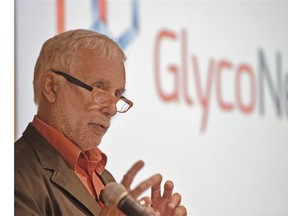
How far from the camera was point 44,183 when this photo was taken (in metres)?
1.21

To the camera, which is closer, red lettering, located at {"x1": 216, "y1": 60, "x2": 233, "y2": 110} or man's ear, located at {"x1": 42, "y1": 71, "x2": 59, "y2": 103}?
man's ear, located at {"x1": 42, "y1": 71, "x2": 59, "y2": 103}

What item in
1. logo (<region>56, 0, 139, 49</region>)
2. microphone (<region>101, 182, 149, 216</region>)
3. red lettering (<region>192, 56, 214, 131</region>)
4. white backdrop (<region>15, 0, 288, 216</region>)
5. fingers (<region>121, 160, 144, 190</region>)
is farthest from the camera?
red lettering (<region>192, 56, 214, 131</region>)

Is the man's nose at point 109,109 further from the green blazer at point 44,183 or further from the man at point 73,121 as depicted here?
the green blazer at point 44,183

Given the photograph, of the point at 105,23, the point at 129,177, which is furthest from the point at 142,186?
the point at 105,23

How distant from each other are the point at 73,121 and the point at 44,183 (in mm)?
137

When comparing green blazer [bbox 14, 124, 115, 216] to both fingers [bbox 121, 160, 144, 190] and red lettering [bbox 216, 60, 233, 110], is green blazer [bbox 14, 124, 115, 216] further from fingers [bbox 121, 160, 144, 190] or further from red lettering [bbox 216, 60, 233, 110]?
red lettering [bbox 216, 60, 233, 110]

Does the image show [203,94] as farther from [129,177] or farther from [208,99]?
[129,177]

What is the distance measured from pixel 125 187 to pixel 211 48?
2.89 ft

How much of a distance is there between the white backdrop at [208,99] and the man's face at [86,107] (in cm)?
21

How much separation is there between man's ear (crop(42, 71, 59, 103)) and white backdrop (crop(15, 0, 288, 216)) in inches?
10.1

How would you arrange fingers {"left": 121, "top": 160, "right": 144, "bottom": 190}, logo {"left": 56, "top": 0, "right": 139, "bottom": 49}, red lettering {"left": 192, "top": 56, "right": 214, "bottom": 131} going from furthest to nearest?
1. red lettering {"left": 192, "top": 56, "right": 214, "bottom": 131}
2. logo {"left": 56, "top": 0, "right": 139, "bottom": 49}
3. fingers {"left": 121, "top": 160, "right": 144, "bottom": 190}

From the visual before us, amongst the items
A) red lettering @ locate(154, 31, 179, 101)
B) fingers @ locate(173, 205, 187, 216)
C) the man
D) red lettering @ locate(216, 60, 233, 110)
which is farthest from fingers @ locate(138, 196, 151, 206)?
red lettering @ locate(216, 60, 233, 110)

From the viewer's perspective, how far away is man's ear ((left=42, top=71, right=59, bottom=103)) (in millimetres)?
1258

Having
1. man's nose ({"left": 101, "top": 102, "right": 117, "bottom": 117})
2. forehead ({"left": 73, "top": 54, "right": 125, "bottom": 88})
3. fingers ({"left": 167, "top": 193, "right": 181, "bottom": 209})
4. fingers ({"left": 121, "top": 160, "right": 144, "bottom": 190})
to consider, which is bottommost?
fingers ({"left": 167, "top": 193, "right": 181, "bottom": 209})
